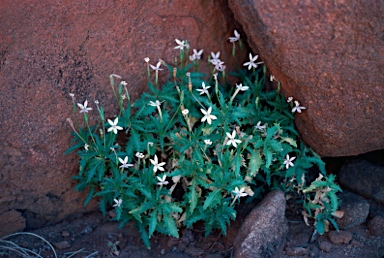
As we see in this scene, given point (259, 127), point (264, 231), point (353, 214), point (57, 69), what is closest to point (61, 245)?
point (57, 69)

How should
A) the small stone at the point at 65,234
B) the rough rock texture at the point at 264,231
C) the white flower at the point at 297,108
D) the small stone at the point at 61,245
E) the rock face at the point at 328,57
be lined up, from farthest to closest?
the small stone at the point at 65,234 < the small stone at the point at 61,245 < the white flower at the point at 297,108 < the rough rock texture at the point at 264,231 < the rock face at the point at 328,57

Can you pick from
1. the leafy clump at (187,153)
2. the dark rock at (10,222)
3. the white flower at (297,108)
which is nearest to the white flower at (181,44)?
the leafy clump at (187,153)

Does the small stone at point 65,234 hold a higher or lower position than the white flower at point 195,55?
lower

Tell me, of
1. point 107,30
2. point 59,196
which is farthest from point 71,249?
point 107,30

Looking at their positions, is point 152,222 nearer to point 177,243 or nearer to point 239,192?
point 177,243

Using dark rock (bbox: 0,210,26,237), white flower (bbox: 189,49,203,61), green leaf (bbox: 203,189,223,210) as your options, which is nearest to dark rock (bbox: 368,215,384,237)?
green leaf (bbox: 203,189,223,210)

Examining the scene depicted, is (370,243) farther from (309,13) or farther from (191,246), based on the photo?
(309,13)

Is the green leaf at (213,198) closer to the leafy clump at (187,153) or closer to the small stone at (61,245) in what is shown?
the leafy clump at (187,153)
